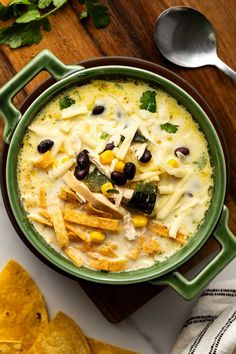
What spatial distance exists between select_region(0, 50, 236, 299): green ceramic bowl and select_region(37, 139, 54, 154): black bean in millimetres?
94

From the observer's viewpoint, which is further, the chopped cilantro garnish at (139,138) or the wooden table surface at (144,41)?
the wooden table surface at (144,41)

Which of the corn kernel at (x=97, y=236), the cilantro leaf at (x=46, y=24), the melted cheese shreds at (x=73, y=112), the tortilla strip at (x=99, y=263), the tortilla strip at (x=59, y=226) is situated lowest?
the tortilla strip at (x=99, y=263)

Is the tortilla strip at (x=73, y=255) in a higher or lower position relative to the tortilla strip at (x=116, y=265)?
higher

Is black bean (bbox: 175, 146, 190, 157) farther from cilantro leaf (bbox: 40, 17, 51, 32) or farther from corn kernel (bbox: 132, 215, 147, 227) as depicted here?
cilantro leaf (bbox: 40, 17, 51, 32)

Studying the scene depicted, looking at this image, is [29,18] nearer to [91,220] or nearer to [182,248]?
[91,220]

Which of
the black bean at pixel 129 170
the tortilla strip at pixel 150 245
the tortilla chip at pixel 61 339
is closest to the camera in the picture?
the black bean at pixel 129 170

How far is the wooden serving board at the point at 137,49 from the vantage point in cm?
267

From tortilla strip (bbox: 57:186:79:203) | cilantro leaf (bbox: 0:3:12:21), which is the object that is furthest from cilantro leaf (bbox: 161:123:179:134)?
cilantro leaf (bbox: 0:3:12:21)

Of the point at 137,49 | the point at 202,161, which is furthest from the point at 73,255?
the point at 137,49

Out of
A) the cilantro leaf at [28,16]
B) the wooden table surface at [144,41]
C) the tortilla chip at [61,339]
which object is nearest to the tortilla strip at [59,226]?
the tortilla chip at [61,339]

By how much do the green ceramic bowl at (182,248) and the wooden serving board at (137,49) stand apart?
A: 203 mm

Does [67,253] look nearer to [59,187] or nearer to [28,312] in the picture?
[59,187]

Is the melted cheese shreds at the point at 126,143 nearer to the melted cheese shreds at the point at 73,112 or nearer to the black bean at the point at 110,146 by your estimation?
the black bean at the point at 110,146

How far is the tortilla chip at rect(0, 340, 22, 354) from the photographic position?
8.86 ft
